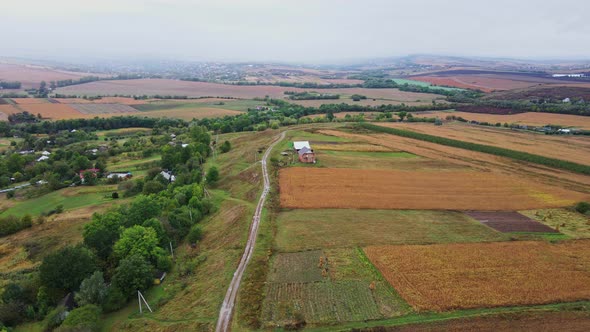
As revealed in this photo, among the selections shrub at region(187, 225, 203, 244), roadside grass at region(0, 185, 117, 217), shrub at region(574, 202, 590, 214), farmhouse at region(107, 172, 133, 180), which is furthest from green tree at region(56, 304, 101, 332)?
shrub at region(574, 202, 590, 214)

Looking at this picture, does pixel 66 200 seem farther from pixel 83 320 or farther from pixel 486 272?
pixel 486 272

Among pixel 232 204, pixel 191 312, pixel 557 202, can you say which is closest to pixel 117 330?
pixel 191 312

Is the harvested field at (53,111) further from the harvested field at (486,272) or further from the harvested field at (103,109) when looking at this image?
the harvested field at (486,272)

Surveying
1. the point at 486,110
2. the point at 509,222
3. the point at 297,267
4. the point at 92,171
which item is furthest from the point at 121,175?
the point at 486,110

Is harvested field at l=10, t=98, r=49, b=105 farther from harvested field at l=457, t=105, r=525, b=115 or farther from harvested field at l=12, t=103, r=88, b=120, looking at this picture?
harvested field at l=457, t=105, r=525, b=115

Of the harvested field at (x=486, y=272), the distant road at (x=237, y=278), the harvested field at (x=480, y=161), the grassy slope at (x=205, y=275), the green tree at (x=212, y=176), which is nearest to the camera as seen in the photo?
the distant road at (x=237, y=278)

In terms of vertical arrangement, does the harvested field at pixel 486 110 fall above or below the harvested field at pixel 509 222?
above

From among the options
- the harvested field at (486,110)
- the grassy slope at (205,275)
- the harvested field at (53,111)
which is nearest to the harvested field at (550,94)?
the harvested field at (486,110)

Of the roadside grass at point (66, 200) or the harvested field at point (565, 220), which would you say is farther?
the roadside grass at point (66, 200)
